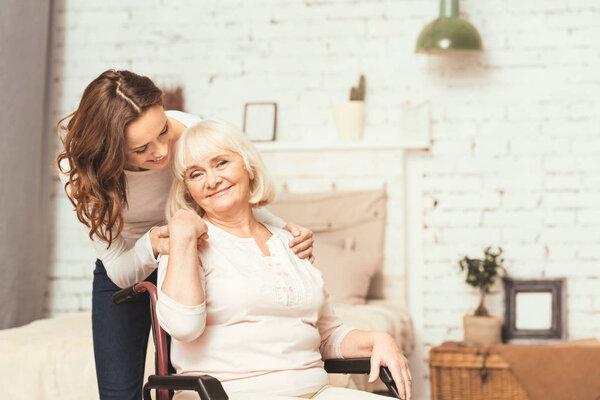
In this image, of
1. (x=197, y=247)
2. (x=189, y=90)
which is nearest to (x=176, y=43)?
(x=189, y=90)

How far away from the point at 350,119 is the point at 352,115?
24 mm

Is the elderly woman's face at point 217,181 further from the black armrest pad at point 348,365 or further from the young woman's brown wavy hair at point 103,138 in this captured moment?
the black armrest pad at point 348,365

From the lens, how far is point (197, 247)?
176 cm

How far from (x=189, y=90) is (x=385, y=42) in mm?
1131

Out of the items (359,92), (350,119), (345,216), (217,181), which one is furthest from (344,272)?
(217,181)

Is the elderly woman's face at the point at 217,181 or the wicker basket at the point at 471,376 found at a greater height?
the elderly woman's face at the point at 217,181

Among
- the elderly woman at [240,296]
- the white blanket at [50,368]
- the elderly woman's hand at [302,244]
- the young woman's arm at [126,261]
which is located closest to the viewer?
the elderly woman at [240,296]

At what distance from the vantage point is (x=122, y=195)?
1.85 m

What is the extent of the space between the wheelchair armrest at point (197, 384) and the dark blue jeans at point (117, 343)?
0.49 meters

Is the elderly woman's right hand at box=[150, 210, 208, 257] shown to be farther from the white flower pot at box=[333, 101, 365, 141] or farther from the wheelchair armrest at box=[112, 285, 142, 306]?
the white flower pot at box=[333, 101, 365, 141]

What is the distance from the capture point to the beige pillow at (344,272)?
3.46m

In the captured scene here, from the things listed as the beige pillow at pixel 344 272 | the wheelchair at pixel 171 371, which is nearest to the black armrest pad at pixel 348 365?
the wheelchair at pixel 171 371

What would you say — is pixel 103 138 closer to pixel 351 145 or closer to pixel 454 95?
pixel 351 145

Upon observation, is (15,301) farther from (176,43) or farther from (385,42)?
(385,42)
